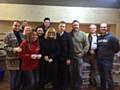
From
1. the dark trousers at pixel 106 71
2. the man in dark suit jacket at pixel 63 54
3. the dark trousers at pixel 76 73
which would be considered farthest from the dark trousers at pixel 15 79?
the dark trousers at pixel 106 71

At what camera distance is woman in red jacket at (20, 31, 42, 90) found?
5.79 m

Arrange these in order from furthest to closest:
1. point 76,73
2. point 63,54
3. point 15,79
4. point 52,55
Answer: point 76,73 < point 63,54 < point 52,55 < point 15,79

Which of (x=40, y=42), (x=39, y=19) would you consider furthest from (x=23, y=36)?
(x=39, y=19)

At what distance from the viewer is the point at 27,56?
5.77m

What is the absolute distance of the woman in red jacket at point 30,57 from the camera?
5.79m

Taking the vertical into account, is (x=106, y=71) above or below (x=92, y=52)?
below

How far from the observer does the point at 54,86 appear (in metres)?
6.40

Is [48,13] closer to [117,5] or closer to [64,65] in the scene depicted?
[117,5]

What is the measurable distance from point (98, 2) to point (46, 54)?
131 inches

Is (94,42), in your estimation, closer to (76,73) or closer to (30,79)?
(76,73)

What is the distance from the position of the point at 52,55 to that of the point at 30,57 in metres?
0.50

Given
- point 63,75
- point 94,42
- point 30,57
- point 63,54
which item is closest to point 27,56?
point 30,57

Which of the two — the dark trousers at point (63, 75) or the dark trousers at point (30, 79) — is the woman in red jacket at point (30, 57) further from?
the dark trousers at point (63, 75)

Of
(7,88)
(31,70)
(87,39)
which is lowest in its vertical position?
(7,88)
